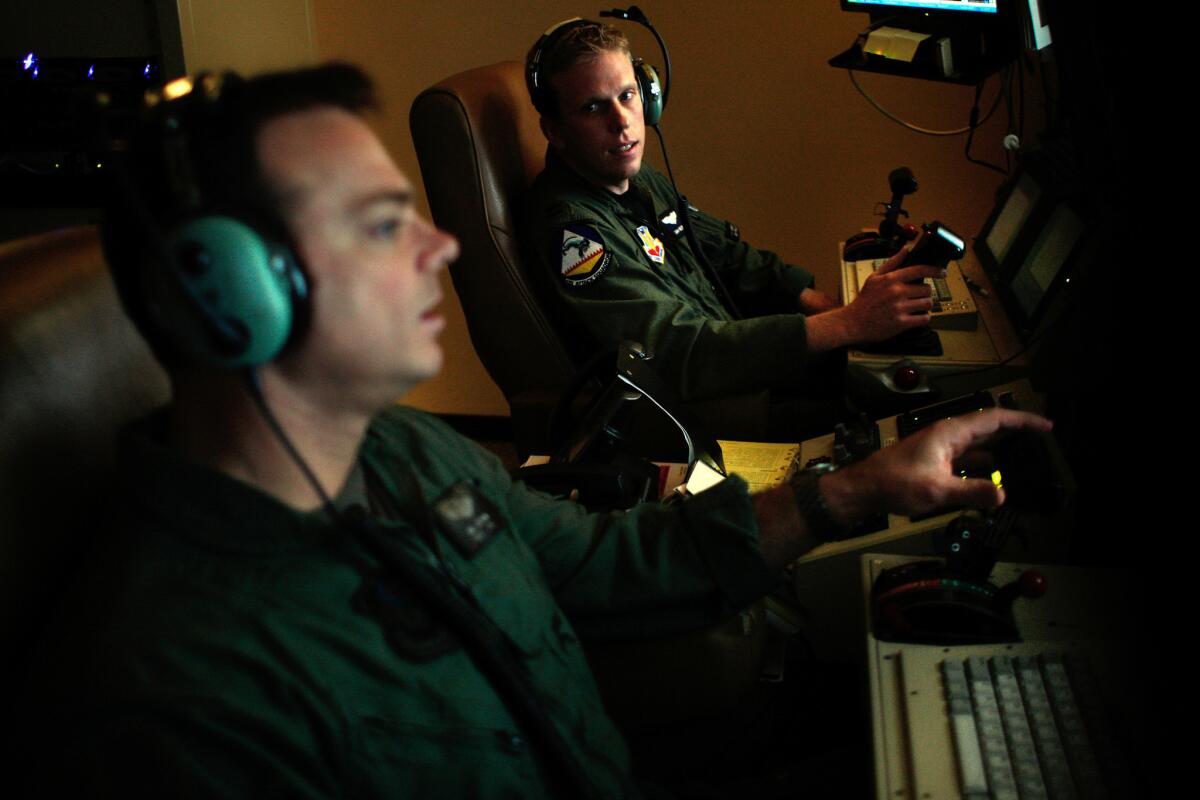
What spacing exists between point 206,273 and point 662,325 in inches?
46.7

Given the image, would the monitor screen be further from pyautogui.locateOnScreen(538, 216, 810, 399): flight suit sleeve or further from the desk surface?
pyautogui.locateOnScreen(538, 216, 810, 399): flight suit sleeve

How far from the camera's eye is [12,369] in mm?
729

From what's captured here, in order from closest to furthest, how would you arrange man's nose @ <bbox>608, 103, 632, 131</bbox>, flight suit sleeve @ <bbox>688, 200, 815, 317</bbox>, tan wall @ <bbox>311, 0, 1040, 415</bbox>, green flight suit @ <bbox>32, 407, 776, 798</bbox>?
green flight suit @ <bbox>32, 407, 776, 798</bbox> < man's nose @ <bbox>608, 103, 632, 131</bbox> < flight suit sleeve @ <bbox>688, 200, 815, 317</bbox> < tan wall @ <bbox>311, 0, 1040, 415</bbox>

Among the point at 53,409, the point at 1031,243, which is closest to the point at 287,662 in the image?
the point at 53,409

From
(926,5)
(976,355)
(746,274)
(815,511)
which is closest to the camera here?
(815,511)

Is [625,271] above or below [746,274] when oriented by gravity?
above

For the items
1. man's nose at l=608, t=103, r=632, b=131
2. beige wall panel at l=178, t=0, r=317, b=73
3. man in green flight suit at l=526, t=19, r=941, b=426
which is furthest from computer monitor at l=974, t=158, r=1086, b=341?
beige wall panel at l=178, t=0, r=317, b=73

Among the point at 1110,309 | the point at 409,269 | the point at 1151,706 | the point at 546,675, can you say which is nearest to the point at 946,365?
the point at 1110,309

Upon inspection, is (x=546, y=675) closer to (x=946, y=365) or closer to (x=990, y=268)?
(x=946, y=365)

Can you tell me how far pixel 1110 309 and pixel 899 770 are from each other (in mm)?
770

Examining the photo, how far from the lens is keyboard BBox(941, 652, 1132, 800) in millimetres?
812

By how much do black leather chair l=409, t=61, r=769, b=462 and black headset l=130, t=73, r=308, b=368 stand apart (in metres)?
1.04

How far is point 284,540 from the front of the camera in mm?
764

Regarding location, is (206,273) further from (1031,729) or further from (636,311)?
(636,311)
